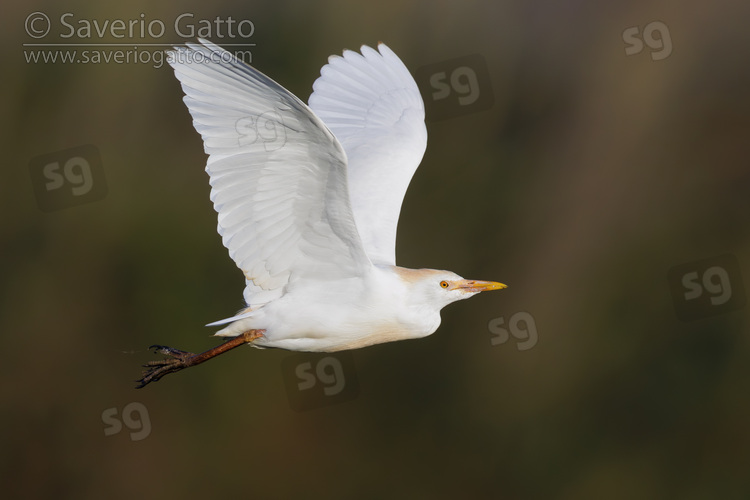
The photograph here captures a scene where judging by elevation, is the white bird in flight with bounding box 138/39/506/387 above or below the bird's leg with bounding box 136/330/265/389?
above

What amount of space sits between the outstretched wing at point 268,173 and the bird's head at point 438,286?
304 millimetres

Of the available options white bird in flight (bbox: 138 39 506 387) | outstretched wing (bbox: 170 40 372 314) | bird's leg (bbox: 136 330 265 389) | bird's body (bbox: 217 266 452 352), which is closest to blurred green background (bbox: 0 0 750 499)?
white bird in flight (bbox: 138 39 506 387)

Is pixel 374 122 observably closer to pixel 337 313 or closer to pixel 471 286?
pixel 471 286

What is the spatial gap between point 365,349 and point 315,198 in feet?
17.8

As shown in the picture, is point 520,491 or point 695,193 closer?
point 520,491

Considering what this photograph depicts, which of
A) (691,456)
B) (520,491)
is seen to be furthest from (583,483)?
(691,456)

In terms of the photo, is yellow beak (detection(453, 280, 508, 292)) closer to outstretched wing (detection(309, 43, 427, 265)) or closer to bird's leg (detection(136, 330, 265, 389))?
outstretched wing (detection(309, 43, 427, 265))

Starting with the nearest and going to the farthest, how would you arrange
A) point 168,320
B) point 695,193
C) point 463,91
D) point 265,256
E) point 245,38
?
point 265,256
point 463,91
point 168,320
point 245,38
point 695,193

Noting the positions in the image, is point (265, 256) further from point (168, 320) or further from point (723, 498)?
point (723, 498)

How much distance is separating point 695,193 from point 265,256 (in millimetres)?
7832

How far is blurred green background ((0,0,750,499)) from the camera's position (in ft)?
32.5

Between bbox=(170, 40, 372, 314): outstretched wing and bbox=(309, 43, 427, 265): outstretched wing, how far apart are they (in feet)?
2.57

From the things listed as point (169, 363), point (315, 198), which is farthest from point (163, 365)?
point (315, 198)

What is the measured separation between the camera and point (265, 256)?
4664 millimetres
